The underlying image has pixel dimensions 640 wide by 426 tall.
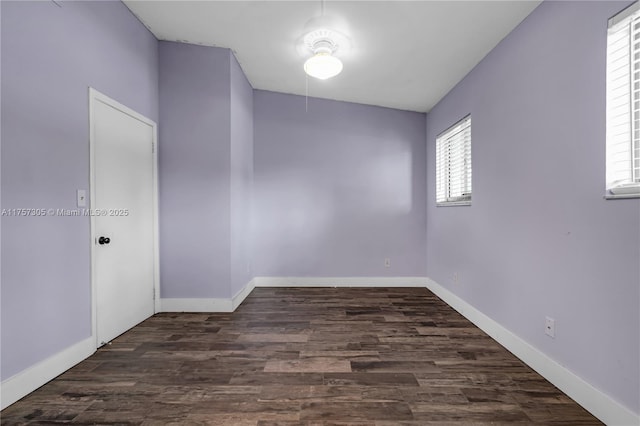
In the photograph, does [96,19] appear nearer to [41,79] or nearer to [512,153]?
[41,79]

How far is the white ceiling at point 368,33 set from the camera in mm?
2221

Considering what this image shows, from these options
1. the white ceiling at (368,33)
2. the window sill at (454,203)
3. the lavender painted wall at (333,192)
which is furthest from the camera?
the lavender painted wall at (333,192)

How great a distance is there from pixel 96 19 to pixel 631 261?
3767 mm

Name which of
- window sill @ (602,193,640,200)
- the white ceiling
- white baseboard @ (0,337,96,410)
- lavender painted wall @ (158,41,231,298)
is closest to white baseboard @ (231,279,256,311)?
lavender painted wall @ (158,41,231,298)

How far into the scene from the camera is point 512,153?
2.29 metres

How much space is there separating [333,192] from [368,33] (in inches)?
84.0

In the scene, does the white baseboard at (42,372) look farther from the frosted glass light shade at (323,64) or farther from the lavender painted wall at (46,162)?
the frosted glass light shade at (323,64)

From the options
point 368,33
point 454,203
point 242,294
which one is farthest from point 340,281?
point 368,33

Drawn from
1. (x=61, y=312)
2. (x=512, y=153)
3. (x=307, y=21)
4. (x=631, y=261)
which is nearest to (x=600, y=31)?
(x=512, y=153)

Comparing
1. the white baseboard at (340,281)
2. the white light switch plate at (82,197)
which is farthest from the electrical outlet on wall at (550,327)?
the white light switch plate at (82,197)

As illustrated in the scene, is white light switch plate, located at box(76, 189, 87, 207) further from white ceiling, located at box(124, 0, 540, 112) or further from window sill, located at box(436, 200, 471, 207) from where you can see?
window sill, located at box(436, 200, 471, 207)

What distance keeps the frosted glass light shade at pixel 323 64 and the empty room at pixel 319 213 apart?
0.06 ft

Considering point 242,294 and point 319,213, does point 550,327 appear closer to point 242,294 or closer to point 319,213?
point 319,213

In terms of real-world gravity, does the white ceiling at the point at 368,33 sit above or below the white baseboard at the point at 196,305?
above
